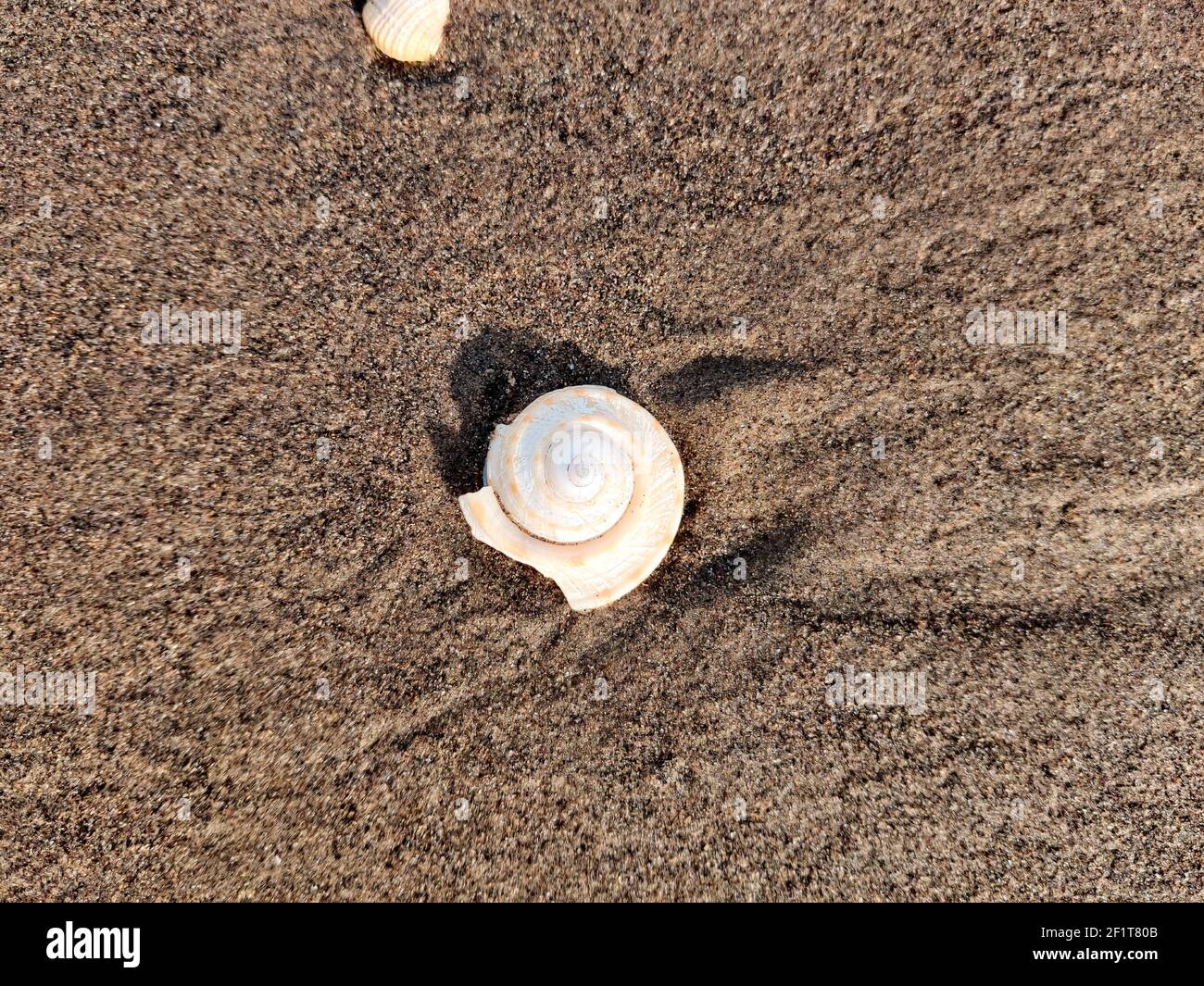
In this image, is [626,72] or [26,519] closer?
[26,519]

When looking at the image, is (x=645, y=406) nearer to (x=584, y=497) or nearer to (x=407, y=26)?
(x=584, y=497)

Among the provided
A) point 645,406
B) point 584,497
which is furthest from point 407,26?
point 584,497

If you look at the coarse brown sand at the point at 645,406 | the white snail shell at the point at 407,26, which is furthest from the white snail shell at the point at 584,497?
the white snail shell at the point at 407,26

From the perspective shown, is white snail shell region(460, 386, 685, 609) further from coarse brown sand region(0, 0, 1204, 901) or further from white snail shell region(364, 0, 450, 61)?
white snail shell region(364, 0, 450, 61)

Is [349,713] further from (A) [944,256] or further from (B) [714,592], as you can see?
(A) [944,256]
